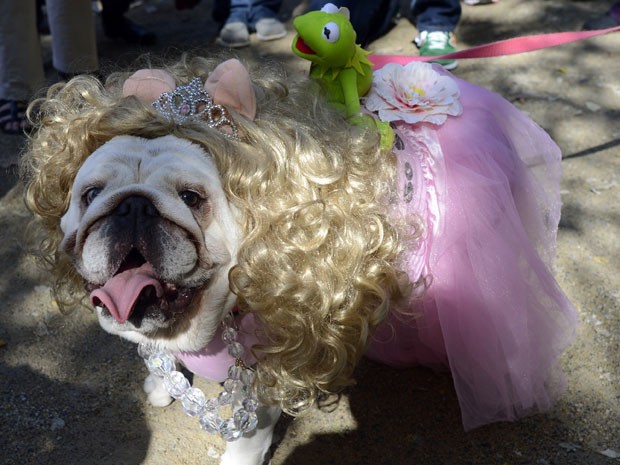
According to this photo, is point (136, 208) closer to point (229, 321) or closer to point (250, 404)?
point (229, 321)

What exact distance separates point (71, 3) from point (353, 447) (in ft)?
8.28

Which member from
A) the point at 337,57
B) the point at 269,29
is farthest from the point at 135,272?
the point at 269,29

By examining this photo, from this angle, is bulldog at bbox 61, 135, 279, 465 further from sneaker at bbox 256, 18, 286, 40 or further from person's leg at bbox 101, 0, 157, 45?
person's leg at bbox 101, 0, 157, 45

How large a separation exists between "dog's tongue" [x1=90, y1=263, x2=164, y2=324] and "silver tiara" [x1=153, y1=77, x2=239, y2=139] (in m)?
0.35

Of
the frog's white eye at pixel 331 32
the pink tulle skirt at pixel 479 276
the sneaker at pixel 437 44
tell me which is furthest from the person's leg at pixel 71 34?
the pink tulle skirt at pixel 479 276

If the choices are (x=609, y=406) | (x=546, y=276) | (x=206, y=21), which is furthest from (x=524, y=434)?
(x=206, y=21)

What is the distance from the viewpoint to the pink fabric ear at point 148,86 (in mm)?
1689

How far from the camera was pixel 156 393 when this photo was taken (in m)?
2.27

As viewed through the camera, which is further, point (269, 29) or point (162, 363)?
point (269, 29)

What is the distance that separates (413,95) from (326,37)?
1.13ft

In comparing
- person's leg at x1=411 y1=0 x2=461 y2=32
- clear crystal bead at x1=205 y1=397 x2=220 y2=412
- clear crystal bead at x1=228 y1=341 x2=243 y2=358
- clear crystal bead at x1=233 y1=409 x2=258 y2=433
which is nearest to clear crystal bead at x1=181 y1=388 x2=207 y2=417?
clear crystal bead at x1=205 y1=397 x2=220 y2=412

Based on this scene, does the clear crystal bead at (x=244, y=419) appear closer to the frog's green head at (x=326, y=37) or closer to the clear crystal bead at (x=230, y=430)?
the clear crystal bead at (x=230, y=430)

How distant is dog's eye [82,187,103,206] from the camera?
5.12 feet

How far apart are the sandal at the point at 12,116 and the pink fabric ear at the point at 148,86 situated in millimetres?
2127
